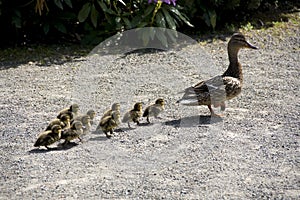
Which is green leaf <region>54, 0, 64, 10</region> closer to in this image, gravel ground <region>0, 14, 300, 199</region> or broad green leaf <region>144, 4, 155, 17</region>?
gravel ground <region>0, 14, 300, 199</region>

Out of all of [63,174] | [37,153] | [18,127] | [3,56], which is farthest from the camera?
[3,56]

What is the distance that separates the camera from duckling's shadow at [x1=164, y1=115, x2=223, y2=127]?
6420mm

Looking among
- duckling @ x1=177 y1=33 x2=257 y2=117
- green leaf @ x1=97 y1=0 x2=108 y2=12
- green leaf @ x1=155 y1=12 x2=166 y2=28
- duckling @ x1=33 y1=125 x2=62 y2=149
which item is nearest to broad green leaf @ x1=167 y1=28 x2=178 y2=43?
green leaf @ x1=155 y1=12 x2=166 y2=28

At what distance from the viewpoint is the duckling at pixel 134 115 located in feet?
20.7

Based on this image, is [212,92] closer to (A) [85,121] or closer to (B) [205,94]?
(B) [205,94]

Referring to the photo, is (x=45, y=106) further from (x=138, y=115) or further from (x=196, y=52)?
(x=196, y=52)

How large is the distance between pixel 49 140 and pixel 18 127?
31.2 inches

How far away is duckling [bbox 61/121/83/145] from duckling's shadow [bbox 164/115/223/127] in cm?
101

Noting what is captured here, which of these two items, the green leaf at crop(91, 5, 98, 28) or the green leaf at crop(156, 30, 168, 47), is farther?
the green leaf at crop(91, 5, 98, 28)

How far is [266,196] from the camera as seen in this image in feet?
15.7

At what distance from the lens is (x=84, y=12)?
930 centimetres

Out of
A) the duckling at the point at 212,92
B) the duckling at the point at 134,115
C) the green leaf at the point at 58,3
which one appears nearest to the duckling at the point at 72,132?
the duckling at the point at 134,115

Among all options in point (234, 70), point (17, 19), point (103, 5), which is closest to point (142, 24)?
point (103, 5)

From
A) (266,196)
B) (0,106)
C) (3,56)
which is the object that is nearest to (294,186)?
(266,196)
